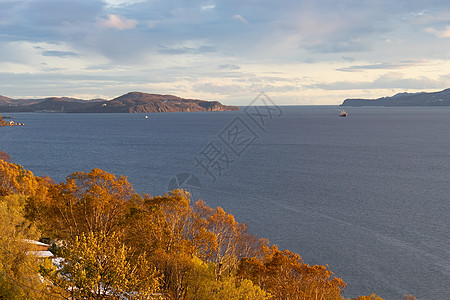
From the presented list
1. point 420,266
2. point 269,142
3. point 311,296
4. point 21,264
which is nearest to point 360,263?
point 420,266

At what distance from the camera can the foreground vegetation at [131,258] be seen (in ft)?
69.9

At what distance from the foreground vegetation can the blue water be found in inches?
782

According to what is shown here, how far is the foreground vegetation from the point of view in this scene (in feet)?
69.9

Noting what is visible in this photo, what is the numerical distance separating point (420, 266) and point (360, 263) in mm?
8634

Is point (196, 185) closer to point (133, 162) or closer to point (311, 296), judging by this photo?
point (133, 162)

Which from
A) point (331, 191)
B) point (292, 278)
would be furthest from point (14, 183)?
point (331, 191)

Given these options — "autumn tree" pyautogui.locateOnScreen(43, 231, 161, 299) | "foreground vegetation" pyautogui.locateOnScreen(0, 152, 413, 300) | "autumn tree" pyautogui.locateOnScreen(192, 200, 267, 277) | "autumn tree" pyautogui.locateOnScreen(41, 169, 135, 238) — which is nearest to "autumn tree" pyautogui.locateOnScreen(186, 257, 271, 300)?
"foreground vegetation" pyautogui.locateOnScreen(0, 152, 413, 300)

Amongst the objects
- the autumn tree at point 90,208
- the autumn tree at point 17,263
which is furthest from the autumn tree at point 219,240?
the autumn tree at point 17,263

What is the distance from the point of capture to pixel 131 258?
32.4m

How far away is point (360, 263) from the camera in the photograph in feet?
187

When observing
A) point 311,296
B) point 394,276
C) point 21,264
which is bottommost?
point 394,276

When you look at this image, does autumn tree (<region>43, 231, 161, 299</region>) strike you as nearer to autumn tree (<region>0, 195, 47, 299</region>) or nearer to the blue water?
autumn tree (<region>0, 195, 47, 299</region>)

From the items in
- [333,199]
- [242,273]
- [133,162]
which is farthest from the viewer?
[133,162]

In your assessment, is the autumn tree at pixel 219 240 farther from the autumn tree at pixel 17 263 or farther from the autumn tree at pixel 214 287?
the autumn tree at pixel 17 263
